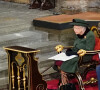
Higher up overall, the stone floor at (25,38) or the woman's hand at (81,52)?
the woman's hand at (81,52)

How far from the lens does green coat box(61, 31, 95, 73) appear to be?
607cm

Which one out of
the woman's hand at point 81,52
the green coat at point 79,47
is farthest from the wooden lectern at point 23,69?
the woman's hand at point 81,52

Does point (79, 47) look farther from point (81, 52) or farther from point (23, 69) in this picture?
point (23, 69)

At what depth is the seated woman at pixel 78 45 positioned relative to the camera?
6.09 meters

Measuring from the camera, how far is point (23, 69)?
5.46 meters

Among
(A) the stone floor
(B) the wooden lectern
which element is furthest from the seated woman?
(A) the stone floor

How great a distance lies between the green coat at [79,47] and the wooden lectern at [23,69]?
0.66 meters

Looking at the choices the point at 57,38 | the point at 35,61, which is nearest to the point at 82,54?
the point at 35,61

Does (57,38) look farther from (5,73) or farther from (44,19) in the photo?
(5,73)

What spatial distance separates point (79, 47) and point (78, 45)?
0.15 feet

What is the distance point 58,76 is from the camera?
7.21 m

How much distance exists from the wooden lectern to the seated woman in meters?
0.68

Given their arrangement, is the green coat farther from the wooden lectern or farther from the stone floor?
the stone floor

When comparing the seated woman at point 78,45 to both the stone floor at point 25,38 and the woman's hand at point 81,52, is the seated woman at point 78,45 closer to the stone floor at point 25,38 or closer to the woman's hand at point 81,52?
the woman's hand at point 81,52
